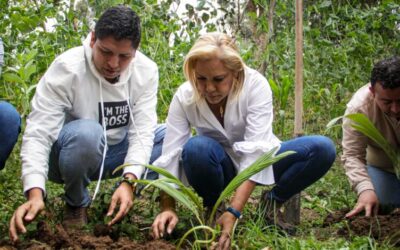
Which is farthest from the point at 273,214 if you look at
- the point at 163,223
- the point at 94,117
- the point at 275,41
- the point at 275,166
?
the point at 275,41

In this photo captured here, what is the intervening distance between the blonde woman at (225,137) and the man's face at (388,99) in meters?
0.35

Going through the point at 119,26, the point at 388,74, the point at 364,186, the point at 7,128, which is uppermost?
the point at 119,26

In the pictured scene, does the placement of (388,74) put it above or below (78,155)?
above

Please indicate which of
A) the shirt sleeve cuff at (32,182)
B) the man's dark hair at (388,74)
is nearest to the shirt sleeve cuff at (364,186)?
the man's dark hair at (388,74)

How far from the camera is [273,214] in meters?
3.10

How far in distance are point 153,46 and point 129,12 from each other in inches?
83.3

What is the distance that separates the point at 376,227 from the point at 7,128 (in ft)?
5.83

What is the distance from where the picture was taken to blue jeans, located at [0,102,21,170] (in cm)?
286

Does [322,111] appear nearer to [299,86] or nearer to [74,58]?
[299,86]

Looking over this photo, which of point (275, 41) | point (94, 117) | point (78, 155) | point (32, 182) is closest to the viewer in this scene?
point (32, 182)

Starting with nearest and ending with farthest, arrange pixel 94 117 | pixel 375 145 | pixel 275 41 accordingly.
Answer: pixel 94 117, pixel 375 145, pixel 275 41

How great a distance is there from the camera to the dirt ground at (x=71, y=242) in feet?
7.62

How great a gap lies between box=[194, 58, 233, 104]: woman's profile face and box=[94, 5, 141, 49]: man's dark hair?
0.31 metres

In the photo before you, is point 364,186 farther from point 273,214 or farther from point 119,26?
point 119,26
